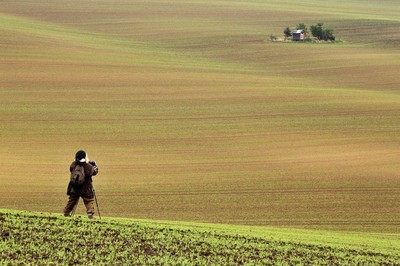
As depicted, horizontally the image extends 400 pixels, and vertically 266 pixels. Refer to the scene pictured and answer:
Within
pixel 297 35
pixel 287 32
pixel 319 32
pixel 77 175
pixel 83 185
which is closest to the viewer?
pixel 77 175

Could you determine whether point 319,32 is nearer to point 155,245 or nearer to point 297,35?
point 297,35

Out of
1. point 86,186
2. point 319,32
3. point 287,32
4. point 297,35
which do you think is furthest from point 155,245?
point 319,32

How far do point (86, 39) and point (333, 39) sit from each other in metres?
28.5

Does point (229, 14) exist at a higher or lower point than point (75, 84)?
higher

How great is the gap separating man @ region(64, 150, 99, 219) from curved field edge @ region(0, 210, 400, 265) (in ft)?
1.23

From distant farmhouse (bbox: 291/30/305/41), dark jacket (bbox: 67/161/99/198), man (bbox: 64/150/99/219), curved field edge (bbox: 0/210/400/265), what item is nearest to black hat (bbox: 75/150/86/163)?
man (bbox: 64/150/99/219)

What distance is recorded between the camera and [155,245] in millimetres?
20219

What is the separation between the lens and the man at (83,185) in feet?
71.3

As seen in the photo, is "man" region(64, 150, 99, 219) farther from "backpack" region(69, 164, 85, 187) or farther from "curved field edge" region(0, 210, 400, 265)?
"curved field edge" region(0, 210, 400, 265)

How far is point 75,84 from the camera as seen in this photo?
63.2 metres

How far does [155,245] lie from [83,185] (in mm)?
2737

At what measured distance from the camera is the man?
21.7 m

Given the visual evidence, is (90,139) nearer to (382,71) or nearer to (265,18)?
(382,71)

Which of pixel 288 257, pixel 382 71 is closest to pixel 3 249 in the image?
pixel 288 257
